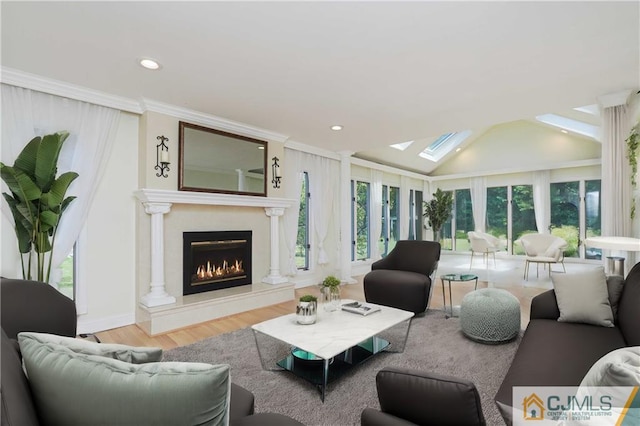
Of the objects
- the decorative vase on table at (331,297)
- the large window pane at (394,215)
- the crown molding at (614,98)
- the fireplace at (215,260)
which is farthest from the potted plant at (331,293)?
the large window pane at (394,215)

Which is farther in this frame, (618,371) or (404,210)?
(404,210)

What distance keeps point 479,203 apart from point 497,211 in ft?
1.70

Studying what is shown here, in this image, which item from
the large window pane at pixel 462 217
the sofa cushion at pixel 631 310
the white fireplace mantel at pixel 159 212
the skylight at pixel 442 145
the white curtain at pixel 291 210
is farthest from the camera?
the large window pane at pixel 462 217

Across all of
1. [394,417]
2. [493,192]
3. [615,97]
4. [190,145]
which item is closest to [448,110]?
[615,97]

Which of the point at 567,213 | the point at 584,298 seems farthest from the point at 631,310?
the point at 567,213

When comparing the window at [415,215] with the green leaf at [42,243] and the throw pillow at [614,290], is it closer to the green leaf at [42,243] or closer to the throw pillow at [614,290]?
the throw pillow at [614,290]

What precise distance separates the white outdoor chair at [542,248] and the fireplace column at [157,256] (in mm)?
6271

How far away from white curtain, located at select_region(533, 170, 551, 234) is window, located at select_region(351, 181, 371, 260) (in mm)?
4672

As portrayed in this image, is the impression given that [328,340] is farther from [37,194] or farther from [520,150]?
[520,150]

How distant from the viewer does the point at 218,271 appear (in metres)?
4.11

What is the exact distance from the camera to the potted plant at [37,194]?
254 cm

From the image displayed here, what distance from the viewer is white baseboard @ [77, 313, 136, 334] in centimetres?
316

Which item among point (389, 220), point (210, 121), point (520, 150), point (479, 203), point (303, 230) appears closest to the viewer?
point (210, 121)

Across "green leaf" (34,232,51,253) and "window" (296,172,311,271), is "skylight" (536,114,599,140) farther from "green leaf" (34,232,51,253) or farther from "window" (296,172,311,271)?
"green leaf" (34,232,51,253)
